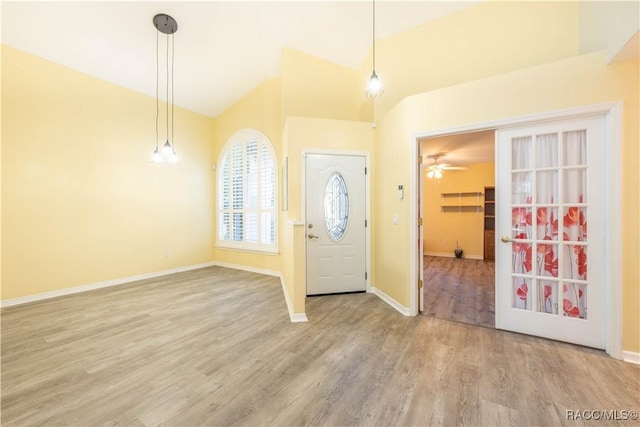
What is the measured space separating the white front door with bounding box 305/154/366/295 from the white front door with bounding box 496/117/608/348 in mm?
1820

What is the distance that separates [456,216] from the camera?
7.30m

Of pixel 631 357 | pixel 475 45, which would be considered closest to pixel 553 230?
pixel 631 357

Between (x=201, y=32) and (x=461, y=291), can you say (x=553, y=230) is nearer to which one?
(x=461, y=291)

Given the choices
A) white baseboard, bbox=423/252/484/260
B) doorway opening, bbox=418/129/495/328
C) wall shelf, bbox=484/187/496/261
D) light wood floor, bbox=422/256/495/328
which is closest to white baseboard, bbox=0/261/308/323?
light wood floor, bbox=422/256/495/328

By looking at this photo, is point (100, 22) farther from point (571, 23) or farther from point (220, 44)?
point (571, 23)

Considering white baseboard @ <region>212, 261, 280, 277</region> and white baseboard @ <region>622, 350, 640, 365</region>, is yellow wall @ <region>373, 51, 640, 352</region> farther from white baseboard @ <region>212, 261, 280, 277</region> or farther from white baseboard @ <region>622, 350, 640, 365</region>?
white baseboard @ <region>212, 261, 280, 277</region>

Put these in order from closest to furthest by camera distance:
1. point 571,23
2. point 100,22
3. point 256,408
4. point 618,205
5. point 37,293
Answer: point 256,408
point 618,205
point 571,23
point 100,22
point 37,293

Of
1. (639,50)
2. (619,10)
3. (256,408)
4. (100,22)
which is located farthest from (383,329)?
(100,22)

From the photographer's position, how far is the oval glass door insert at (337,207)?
3988 millimetres

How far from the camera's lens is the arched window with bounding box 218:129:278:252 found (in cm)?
518

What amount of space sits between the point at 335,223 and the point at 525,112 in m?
2.60

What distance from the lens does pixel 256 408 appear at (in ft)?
5.61

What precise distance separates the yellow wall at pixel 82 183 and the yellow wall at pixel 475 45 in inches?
170

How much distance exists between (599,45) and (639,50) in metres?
0.57
